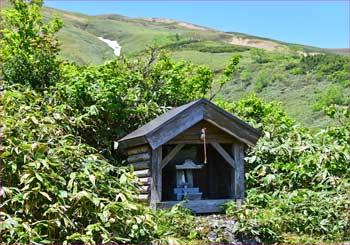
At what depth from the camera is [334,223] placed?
7.83 meters

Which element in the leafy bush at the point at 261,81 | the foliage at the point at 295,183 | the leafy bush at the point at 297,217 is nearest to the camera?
the leafy bush at the point at 297,217

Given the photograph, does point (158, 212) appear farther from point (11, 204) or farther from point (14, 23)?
point (14, 23)

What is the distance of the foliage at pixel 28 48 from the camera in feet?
36.9

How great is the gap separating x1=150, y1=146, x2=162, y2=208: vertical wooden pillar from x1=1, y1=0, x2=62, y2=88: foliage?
165 inches

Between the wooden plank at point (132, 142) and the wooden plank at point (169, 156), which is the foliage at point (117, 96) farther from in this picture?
the wooden plank at point (169, 156)

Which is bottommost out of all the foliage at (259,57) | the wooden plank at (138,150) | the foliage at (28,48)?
the wooden plank at (138,150)

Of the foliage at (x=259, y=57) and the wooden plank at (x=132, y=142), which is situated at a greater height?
the foliage at (x=259, y=57)

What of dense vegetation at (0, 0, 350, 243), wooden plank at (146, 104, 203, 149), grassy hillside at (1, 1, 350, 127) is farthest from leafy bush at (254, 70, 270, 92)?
wooden plank at (146, 104, 203, 149)

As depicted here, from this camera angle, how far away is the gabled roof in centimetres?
773

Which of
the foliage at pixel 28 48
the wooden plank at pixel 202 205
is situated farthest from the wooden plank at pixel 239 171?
the foliage at pixel 28 48

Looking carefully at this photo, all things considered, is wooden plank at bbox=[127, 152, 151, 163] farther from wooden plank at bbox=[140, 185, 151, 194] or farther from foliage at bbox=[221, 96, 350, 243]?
foliage at bbox=[221, 96, 350, 243]

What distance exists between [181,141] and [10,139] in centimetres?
275

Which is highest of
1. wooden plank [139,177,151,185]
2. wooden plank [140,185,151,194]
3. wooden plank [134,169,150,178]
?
wooden plank [134,169,150,178]

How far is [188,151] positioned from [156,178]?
4.28 feet
